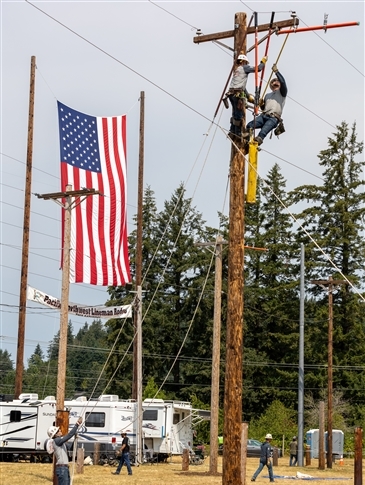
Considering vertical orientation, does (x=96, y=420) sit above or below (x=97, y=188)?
below

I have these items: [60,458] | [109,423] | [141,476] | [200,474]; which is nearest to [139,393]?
[109,423]

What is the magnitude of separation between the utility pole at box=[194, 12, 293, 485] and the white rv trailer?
2149cm

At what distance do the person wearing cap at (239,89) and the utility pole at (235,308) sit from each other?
0.80ft

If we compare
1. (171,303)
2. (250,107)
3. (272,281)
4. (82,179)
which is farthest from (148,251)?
(250,107)

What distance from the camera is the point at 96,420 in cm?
3750

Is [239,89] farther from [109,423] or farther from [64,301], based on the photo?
[109,423]

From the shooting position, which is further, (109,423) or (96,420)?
(96,420)

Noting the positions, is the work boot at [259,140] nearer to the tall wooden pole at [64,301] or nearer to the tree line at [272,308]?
the tall wooden pole at [64,301]

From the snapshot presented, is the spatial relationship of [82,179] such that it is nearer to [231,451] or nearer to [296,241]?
[231,451]

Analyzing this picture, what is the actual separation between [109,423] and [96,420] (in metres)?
0.66

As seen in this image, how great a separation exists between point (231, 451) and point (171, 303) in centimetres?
5490

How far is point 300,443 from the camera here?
39719 millimetres

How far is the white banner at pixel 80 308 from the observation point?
104ft

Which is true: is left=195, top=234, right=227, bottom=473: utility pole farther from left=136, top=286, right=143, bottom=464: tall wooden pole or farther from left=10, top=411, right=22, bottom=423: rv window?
left=10, top=411, right=22, bottom=423: rv window
